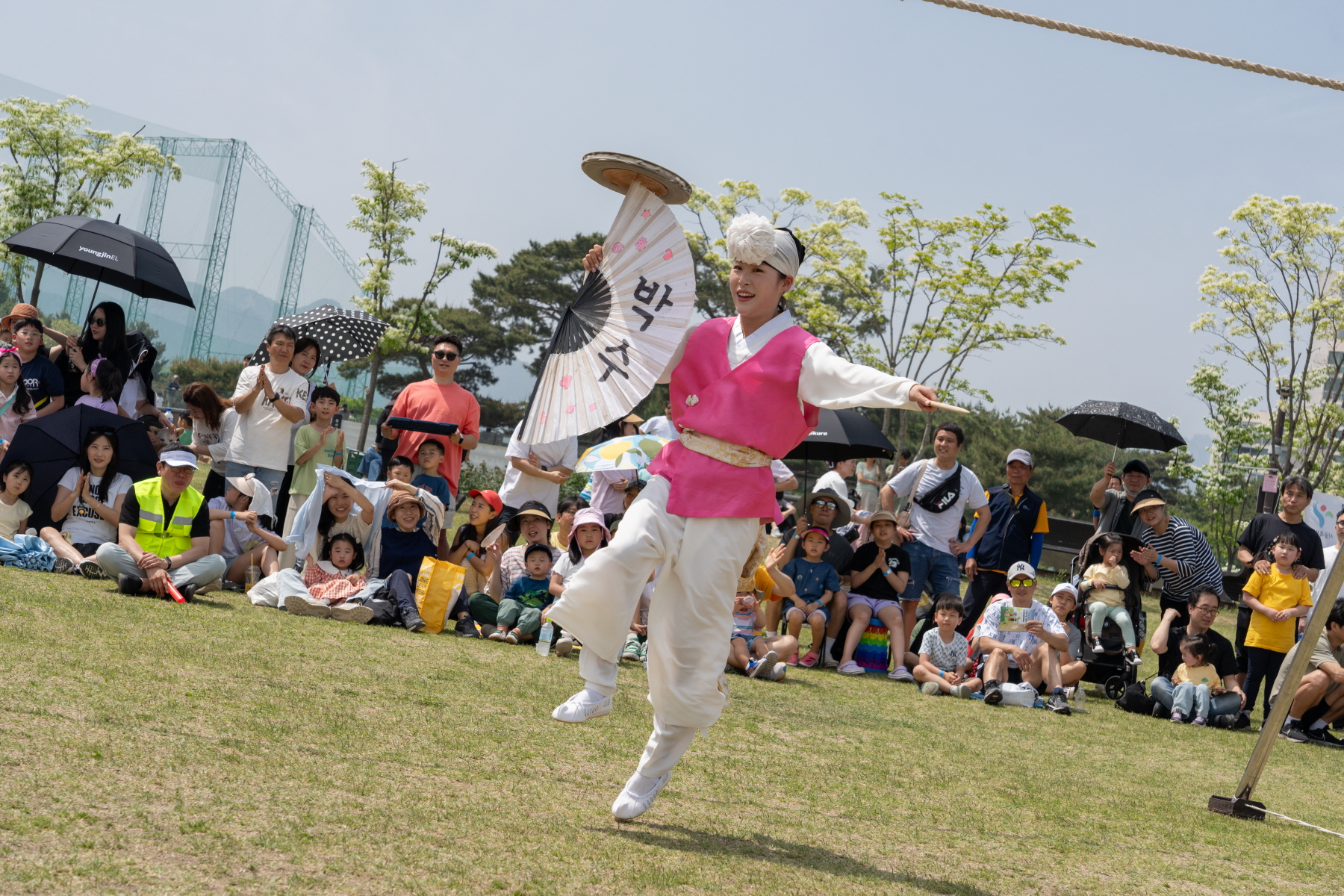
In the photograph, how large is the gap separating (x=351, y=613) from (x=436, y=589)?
57cm

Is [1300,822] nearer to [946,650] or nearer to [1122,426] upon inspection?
[946,650]

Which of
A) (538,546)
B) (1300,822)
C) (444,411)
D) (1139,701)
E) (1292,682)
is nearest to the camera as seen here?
(1292,682)

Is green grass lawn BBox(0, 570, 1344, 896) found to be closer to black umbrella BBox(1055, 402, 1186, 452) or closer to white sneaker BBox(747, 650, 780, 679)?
white sneaker BBox(747, 650, 780, 679)

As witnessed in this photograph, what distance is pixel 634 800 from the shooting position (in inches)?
137

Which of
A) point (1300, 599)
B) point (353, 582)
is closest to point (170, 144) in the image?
point (353, 582)

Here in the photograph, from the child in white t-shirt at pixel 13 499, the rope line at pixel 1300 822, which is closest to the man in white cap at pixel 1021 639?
the rope line at pixel 1300 822

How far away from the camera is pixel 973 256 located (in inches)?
784

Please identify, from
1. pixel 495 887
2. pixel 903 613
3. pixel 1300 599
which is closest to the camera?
pixel 495 887

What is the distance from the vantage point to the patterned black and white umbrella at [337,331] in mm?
8977

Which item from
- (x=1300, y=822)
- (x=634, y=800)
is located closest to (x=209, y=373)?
(x=634, y=800)

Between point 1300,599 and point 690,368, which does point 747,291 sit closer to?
point 690,368

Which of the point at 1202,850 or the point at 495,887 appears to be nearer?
the point at 495,887

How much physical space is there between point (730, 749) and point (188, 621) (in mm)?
3130

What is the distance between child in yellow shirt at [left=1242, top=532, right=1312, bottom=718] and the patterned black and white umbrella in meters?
7.18
